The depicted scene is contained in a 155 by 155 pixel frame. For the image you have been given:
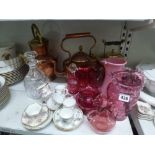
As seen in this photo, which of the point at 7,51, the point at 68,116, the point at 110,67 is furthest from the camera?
the point at 7,51

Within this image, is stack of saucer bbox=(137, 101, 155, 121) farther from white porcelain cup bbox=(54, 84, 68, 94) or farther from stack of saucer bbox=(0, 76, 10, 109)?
stack of saucer bbox=(0, 76, 10, 109)

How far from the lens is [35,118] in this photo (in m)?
0.71

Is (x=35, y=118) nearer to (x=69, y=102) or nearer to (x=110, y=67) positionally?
(x=69, y=102)

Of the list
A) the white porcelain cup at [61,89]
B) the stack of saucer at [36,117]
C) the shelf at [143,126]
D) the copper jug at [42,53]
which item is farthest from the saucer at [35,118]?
the shelf at [143,126]

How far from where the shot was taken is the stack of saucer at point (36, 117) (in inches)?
27.0

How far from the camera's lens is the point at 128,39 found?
3.00 ft

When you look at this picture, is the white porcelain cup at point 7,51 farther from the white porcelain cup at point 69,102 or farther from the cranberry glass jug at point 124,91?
the cranberry glass jug at point 124,91

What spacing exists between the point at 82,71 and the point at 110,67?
0.41 feet

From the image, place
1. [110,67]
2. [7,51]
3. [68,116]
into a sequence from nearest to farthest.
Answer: [68,116]
[110,67]
[7,51]

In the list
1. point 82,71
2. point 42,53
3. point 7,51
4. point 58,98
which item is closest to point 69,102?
point 58,98

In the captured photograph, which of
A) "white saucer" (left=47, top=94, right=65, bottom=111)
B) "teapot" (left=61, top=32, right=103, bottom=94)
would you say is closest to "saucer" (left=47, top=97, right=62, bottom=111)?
"white saucer" (left=47, top=94, right=65, bottom=111)

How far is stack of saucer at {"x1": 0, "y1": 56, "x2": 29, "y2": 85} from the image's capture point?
88 cm
